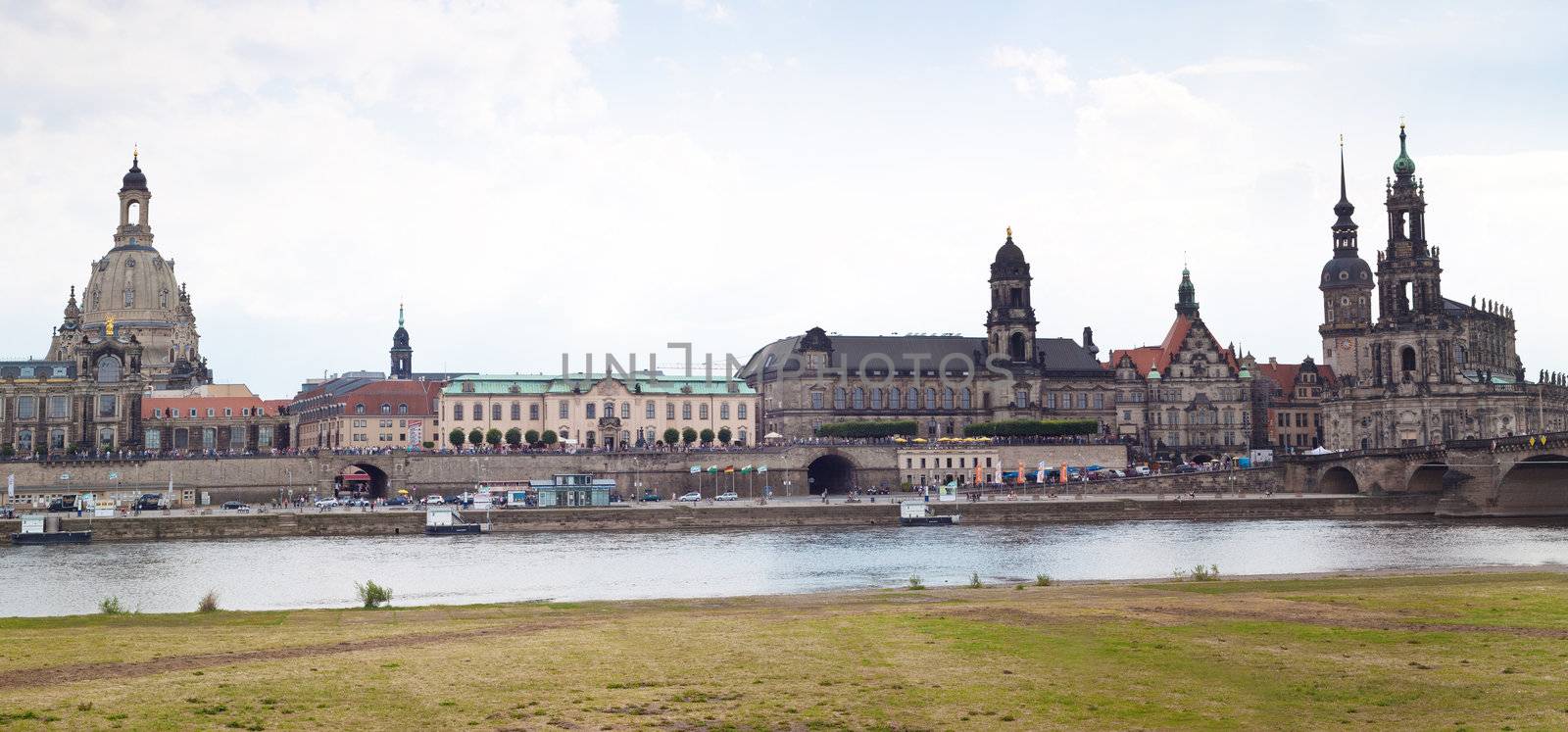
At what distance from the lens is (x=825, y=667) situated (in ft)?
100

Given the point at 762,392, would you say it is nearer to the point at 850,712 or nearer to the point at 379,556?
the point at 379,556

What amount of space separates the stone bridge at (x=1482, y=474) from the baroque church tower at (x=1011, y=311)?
145ft

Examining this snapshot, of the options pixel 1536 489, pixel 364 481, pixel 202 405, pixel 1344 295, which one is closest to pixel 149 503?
pixel 364 481

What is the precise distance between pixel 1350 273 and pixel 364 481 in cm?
10392

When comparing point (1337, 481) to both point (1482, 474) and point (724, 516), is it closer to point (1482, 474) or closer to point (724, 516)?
point (1482, 474)

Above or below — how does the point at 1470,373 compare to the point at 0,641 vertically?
above

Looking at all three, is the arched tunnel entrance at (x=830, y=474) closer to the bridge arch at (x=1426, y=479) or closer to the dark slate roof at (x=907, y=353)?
the dark slate roof at (x=907, y=353)

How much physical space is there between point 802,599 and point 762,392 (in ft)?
375

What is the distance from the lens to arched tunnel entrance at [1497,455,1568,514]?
108 meters

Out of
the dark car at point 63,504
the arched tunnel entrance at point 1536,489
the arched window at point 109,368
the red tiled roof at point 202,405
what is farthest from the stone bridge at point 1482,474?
the red tiled roof at point 202,405

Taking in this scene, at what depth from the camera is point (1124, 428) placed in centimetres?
16300

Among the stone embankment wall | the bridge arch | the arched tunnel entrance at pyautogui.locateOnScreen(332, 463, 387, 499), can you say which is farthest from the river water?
the arched tunnel entrance at pyautogui.locateOnScreen(332, 463, 387, 499)

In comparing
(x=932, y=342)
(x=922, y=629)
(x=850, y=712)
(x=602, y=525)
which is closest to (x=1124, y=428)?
(x=932, y=342)

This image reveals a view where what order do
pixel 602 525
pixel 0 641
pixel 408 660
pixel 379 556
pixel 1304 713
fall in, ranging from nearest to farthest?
pixel 1304 713 < pixel 408 660 < pixel 0 641 < pixel 379 556 < pixel 602 525
